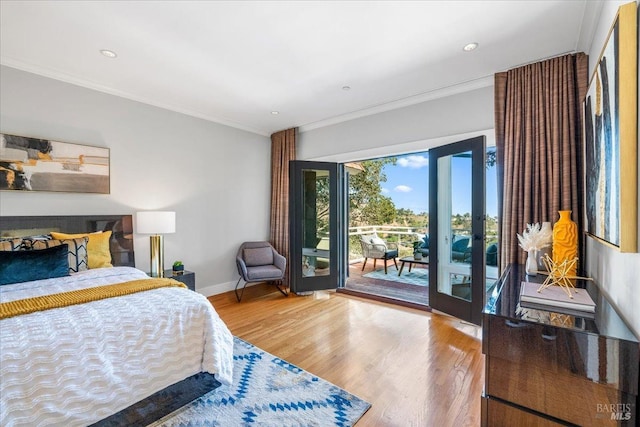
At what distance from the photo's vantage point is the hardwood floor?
189cm

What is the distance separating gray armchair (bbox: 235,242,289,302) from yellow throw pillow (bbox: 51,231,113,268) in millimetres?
1600

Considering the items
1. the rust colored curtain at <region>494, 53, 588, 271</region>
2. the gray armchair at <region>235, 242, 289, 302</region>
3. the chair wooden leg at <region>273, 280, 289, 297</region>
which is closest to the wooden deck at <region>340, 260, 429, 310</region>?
the chair wooden leg at <region>273, 280, 289, 297</region>

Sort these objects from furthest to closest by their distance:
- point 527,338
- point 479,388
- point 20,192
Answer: point 20,192
point 479,388
point 527,338

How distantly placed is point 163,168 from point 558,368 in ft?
13.5

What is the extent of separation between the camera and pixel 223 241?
14.6ft

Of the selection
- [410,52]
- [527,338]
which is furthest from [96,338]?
[410,52]

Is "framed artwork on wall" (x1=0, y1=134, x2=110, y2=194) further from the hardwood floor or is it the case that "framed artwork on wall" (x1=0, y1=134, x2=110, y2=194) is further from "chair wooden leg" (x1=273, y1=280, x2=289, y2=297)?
"chair wooden leg" (x1=273, y1=280, x2=289, y2=297)

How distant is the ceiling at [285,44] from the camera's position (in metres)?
2.04

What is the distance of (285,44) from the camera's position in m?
2.45

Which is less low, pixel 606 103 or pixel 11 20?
pixel 11 20

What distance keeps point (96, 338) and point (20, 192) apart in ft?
7.44

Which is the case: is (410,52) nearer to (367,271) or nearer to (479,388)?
(479,388)

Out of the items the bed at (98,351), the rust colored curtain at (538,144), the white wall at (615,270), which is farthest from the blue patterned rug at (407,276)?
the bed at (98,351)

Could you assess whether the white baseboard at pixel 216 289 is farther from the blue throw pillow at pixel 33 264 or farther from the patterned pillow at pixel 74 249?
the blue throw pillow at pixel 33 264
